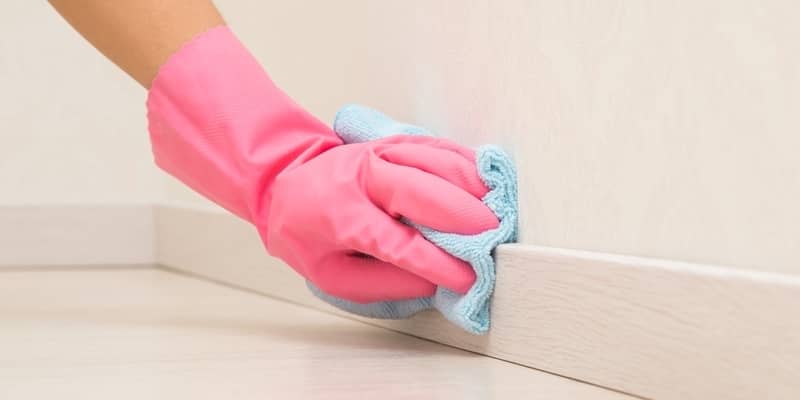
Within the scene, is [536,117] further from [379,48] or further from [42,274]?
[42,274]

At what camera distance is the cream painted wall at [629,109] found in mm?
616

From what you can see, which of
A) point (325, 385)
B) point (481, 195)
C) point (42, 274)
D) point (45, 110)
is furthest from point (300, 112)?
point (45, 110)

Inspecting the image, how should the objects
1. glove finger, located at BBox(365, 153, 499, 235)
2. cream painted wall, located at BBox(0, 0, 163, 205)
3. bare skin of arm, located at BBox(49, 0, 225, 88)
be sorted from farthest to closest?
1. cream painted wall, located at BBox(0, 0, 163, 205)
2. bare skin of arm, located at BBox(49, 0, 225, 88)
3. glove finger, located at BBox(365, 153, 499, 235)

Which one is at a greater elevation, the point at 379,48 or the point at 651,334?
the point at 379,48

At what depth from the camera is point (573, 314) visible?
2.51 ft

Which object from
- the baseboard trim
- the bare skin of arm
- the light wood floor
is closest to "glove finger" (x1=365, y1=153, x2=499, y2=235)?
the light wood floor

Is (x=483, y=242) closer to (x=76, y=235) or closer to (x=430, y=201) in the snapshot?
(x=430, y=201)

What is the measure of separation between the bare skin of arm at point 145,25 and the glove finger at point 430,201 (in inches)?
9.0

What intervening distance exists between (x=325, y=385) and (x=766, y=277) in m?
0.30

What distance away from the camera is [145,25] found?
3.17 ft

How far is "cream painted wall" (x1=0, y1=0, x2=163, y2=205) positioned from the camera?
1.77 meters

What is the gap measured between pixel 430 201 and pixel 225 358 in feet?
0.65

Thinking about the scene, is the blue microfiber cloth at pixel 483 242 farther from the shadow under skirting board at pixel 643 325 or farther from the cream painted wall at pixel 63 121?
the cream painted wall at pixel 63 121

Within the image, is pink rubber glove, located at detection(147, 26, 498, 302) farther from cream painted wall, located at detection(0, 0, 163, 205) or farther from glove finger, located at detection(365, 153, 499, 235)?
cream painted wall, located at detection(0, 0, 163, 205)
